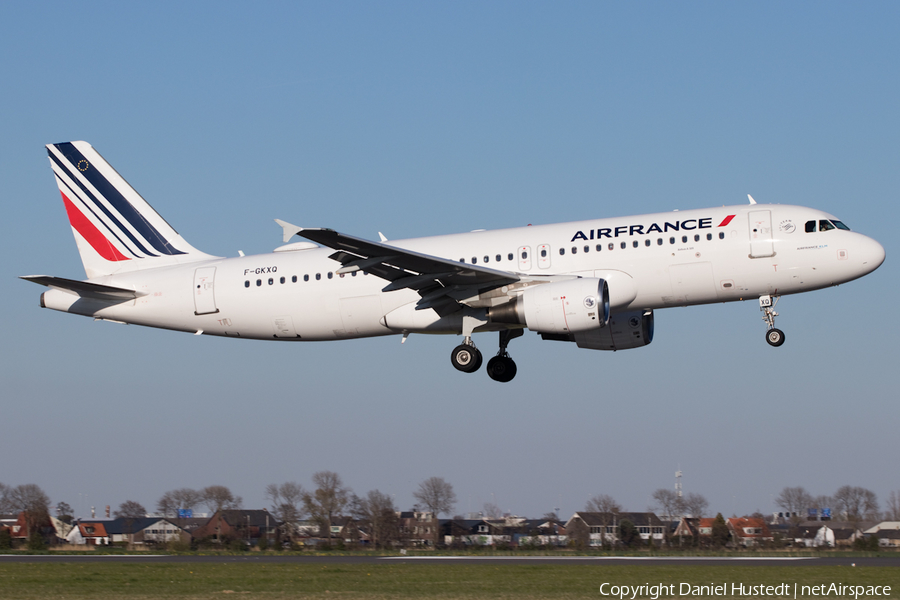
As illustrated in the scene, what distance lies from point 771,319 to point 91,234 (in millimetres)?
26418

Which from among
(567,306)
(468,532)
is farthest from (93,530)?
(567,306)

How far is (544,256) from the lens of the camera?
33.9 meters

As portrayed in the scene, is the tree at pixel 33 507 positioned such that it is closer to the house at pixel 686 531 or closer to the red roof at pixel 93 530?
the red roof at pixel 93 530

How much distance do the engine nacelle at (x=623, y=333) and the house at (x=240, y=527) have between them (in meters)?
21.1

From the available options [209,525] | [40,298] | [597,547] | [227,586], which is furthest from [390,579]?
[209,525]

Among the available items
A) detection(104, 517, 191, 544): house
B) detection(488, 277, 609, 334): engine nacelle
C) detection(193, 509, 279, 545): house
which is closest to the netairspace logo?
detection(488, 277, 609, 334): engine nacelle

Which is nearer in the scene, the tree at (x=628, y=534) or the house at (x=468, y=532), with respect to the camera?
the tree at (x=628, y=534)

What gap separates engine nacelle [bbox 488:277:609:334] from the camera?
3162cm

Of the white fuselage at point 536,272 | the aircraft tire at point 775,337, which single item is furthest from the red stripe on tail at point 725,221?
the aircraft tire at point 775,337

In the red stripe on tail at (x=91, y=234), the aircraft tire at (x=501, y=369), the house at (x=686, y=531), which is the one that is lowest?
the house at (x=686, y=531)

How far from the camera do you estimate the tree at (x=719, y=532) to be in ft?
159

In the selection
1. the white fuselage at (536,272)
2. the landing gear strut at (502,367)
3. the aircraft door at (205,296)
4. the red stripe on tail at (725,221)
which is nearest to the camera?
the white fuselage at (536,272)

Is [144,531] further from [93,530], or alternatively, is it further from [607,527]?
[607,527]

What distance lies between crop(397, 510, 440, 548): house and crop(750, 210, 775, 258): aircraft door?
25.7 metres
